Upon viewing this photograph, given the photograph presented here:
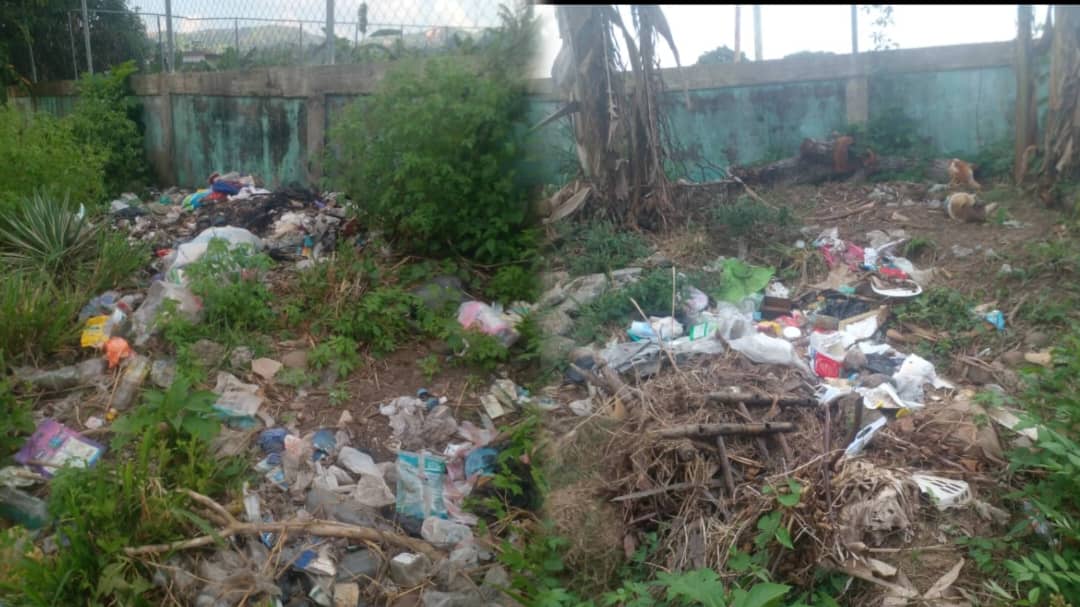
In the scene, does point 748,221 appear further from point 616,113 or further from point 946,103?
point 946,103

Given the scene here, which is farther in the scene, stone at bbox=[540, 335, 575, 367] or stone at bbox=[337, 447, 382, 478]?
stone at bbox=[337, 447, 382, 478]

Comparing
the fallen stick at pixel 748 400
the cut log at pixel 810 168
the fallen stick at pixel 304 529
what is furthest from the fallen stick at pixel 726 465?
the cut log at pixel 810 168

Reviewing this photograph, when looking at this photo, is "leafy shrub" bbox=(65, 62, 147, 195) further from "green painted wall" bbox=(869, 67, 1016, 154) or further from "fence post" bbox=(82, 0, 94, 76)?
"green painted wall" bbox=(869, 67, 1016, 154)

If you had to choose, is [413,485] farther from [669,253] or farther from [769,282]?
[769,282]

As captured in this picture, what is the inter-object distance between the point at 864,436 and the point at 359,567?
5.18 feet

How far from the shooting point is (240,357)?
3.90 metres

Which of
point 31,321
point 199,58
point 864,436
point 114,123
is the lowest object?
point 864,436

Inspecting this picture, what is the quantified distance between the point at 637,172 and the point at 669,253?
1.29 feet

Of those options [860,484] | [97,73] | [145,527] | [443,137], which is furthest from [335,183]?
[97,73]

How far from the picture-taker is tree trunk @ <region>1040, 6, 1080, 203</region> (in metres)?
4.07

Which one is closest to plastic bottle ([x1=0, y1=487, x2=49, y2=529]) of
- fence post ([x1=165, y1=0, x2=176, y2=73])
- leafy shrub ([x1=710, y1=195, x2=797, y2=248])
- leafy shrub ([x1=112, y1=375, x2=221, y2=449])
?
leafy shrub ([x1=112, y1=375, x2=221, y2=449])

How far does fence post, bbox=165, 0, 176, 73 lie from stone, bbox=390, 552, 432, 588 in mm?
7099

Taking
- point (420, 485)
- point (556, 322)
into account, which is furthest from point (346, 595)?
point (556, 322)

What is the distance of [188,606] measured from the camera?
2.75m
